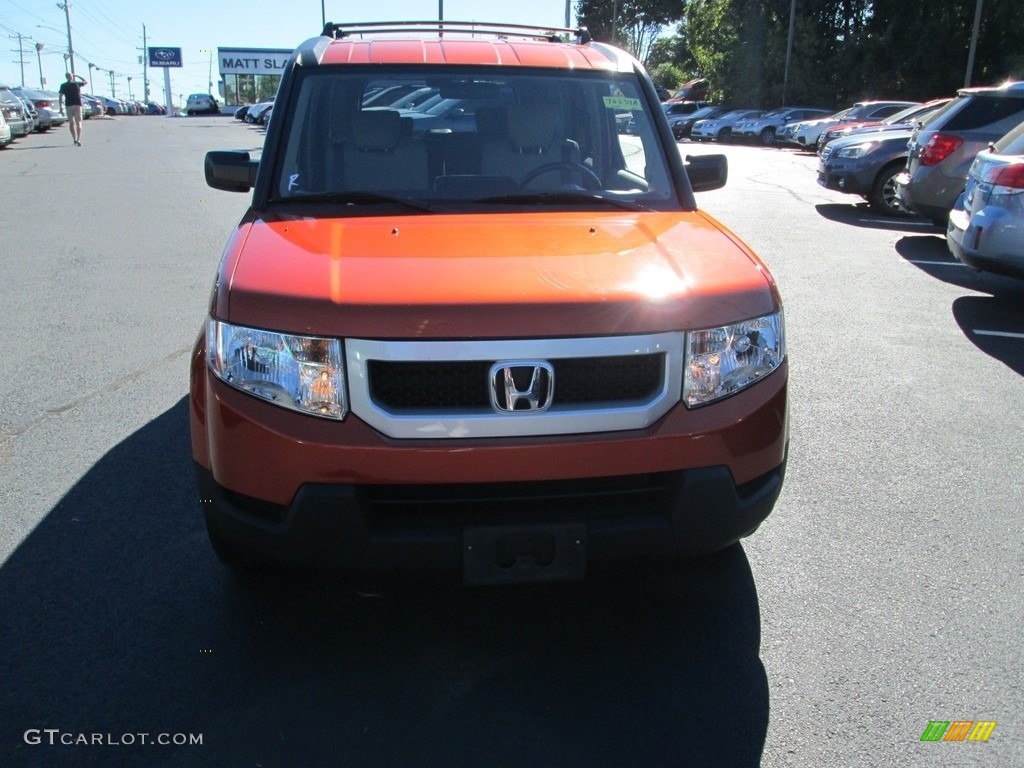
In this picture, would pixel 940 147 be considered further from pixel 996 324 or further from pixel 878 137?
pixel 996 324

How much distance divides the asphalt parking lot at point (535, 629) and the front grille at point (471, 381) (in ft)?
2.08

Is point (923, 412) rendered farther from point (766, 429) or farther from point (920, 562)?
point (766, 429)

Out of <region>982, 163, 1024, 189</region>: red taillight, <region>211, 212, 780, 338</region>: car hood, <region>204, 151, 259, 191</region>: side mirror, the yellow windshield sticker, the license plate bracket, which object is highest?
the yellow windshield sticker

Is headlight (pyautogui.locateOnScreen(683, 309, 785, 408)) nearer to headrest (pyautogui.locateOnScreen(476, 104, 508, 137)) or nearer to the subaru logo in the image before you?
the subaru logo

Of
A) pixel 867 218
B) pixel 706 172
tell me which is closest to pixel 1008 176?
pixel 706 172

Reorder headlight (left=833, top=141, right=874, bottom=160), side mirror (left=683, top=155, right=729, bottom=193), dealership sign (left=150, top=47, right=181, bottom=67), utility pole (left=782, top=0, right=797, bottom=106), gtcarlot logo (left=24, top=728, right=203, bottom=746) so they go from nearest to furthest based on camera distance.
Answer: gtcarlot logo (left=24, top=728, right=203, bottom=746) → side mirror (left=683, top=155, right=729, bottom=193) → headlight (left=833, top=141, right=874, bottom=160) → utility pole (left=782, top=0, right=797, bottom=106) → dealership sign (left=150, top=47, right=181, bottom=67)

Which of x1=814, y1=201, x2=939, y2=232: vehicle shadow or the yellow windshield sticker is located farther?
x1=814, y1=201, x2=939, y2=232: vehicle shadow

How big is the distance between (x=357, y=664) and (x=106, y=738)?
70 centimetres

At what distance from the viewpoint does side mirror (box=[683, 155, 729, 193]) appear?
4.30 meters

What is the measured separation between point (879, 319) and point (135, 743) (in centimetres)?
621

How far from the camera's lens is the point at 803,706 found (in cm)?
276

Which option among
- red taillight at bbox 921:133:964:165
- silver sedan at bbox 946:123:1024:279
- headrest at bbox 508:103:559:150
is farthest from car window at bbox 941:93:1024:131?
headrest at bbox 508:103:559:150

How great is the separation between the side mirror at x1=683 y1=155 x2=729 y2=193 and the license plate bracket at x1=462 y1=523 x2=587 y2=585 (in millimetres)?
2103

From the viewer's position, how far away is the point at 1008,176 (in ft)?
23.2
